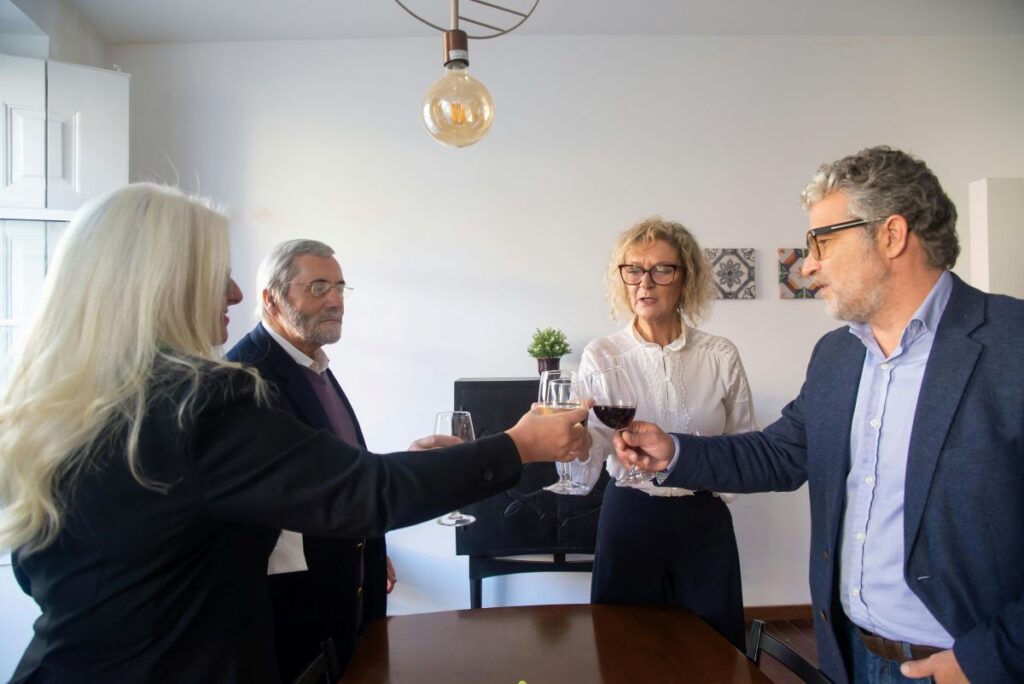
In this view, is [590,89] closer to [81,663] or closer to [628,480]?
[628,480]

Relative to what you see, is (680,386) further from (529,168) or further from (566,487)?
(529,168)

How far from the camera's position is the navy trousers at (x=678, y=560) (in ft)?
5.62

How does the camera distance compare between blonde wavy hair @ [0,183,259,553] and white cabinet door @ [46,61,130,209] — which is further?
white cabinet door @ [46,61,130,209]

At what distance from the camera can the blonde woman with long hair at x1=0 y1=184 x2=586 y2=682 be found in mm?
905

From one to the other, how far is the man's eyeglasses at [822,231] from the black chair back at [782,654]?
2.83 feet

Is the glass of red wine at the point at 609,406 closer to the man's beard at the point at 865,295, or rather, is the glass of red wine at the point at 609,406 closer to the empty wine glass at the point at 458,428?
the empty wine glass at the point at 458,428

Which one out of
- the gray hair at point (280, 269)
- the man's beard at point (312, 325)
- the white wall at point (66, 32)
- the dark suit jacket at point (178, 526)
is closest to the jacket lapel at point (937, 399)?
the dark suit jacket at point (178, 526)

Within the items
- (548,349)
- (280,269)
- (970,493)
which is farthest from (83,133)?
(970,493)

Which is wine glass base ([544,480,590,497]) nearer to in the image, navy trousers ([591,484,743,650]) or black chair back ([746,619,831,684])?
navy trousers ([591,484,743,650])

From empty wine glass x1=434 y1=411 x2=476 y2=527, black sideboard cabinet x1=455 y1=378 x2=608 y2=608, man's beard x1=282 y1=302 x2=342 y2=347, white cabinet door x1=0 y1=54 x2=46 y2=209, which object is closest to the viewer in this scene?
empty wine glass x1=434 y1=411 x2=476 y2=527

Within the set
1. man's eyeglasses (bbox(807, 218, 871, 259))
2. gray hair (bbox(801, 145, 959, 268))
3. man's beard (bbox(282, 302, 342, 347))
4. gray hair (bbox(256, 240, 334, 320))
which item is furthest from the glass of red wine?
gray hair (bbox(256, 240, 334, 320))

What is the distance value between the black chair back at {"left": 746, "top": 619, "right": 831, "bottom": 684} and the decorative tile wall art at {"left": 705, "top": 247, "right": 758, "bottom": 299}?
2.37 m

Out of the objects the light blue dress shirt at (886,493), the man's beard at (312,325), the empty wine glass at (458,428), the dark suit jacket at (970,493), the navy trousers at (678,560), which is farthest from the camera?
the man's beard at (312,325)

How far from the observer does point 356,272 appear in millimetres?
3414
